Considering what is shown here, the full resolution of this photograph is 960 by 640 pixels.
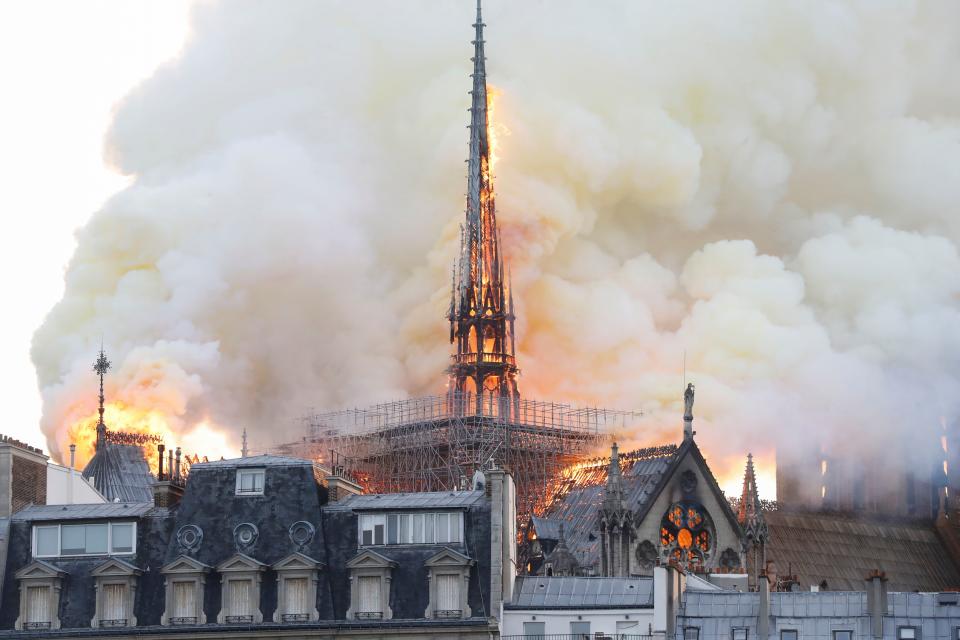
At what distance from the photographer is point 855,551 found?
181 meters

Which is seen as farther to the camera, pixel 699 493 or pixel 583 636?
pixel 699 493

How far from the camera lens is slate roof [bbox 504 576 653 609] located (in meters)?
93.8

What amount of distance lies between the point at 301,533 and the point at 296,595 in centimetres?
227

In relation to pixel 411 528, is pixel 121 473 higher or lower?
higher

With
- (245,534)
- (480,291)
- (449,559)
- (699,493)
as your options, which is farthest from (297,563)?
(480,291)

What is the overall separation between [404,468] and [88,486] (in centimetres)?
4248

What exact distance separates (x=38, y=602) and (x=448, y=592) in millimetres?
13152

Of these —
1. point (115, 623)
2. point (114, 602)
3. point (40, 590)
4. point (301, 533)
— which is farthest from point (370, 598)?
point (40, 590)

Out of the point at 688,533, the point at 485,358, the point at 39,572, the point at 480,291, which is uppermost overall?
the point at 480,291

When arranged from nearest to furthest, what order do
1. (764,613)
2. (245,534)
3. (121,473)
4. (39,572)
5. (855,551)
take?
1. (764,613)
2. (39,572)
3. (245,534)
4. (121,473)
5. (855,551)

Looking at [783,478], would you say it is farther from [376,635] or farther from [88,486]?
[376,635]

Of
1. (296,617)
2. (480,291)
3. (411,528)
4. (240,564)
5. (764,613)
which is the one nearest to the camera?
(764,613)

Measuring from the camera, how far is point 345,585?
94062 millimetres

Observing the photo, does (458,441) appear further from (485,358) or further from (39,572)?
(39,572)
